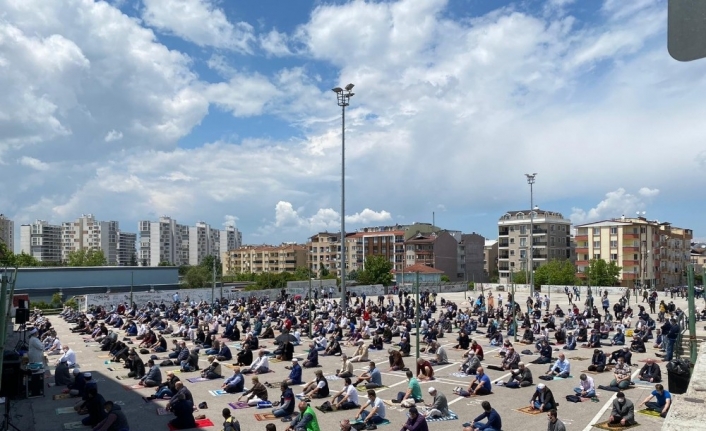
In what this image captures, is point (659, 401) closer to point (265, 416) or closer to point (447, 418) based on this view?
point (447, 418)

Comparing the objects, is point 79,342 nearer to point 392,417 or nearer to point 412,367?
point 412,367

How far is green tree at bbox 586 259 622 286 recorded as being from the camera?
8325cm

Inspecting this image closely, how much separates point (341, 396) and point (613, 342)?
1706 centimetres

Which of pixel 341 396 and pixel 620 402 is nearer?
pixel 620 402

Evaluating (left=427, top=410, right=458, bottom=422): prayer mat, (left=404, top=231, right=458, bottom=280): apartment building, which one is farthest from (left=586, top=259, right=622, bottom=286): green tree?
(left=427, top=410, right=458, bottom=422): prayer mat

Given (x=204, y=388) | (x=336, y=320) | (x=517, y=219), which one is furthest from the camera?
(x=517, y=219)

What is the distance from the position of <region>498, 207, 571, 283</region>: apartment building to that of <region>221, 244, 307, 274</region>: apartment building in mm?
53031

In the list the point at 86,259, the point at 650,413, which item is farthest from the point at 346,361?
the point at 86,259

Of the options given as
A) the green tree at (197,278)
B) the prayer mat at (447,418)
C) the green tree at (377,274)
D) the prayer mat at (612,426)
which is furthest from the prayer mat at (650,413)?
the green tree at (197,278)

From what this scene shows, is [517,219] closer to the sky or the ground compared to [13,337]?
closer to the sky

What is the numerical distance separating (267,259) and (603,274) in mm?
87388

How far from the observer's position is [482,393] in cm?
1681

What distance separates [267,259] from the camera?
14962 centimetres

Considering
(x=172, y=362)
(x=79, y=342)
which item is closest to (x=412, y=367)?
(x=172, y=362)
